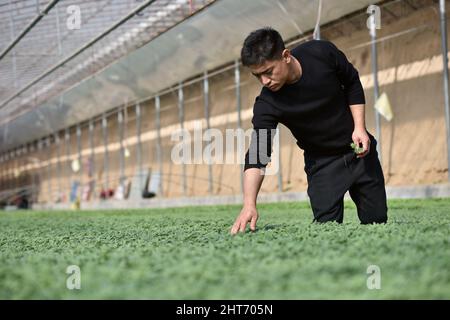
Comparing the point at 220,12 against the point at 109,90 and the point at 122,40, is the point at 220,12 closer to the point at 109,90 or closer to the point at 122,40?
the point at 122,40

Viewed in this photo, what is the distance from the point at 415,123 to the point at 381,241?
11.9 metres

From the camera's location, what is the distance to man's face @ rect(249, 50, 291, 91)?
356 centimetres

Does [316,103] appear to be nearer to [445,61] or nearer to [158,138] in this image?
[445,61]

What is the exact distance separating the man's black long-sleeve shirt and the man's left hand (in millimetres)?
248

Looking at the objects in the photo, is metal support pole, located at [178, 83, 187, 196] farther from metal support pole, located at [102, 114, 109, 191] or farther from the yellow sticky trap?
the yellow sticky trap

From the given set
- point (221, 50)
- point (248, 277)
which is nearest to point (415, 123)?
point (221, 50)

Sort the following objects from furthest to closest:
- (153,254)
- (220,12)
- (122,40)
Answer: (122,40)
(220,12)
(153,254)

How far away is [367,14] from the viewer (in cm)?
1480

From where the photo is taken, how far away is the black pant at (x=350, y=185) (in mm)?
4289

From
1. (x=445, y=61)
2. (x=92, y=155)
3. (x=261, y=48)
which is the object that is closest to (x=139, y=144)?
(x=92, y=155)

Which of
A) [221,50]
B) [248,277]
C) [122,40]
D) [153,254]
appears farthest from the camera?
[122,40]

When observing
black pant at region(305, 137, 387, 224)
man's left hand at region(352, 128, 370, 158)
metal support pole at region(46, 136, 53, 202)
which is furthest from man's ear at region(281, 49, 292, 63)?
metal support pole at region(46, 136, 53, 202)

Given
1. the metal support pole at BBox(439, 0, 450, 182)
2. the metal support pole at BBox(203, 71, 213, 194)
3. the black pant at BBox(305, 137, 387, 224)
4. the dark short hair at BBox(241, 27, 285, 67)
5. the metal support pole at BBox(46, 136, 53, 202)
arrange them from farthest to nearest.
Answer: the metal support pole at BBox(46, 136, 53, 202)
the metal support pole at BBox(203, 71, 213, 194)
the metal support pole at BBox(439, 0, 450, 182)
the black pant at BBox(305, 137, 387, 224)
the dark short hair at BBox(241, 27, 285, 67)

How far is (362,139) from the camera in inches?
154
